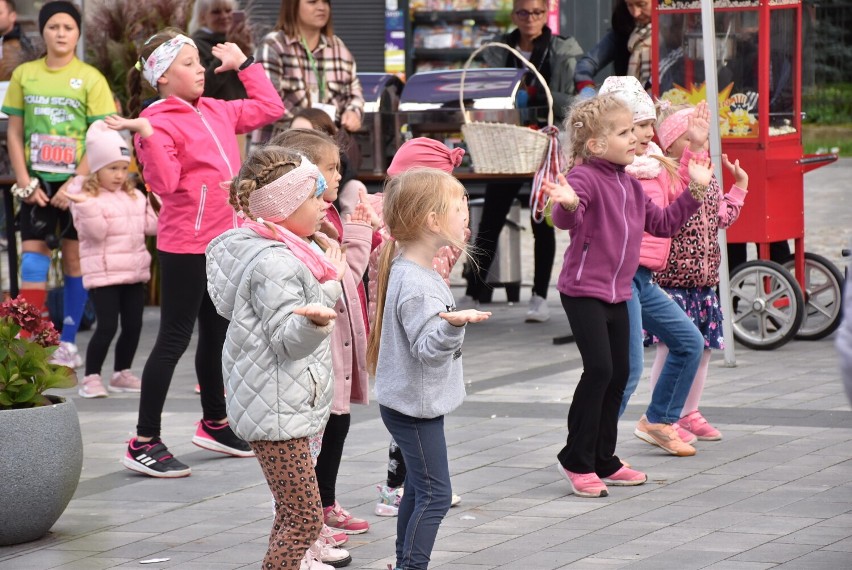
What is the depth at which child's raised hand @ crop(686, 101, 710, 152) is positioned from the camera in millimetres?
6133

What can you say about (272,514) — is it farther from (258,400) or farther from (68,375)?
(258,400)

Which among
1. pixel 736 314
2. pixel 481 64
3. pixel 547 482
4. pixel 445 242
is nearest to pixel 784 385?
pixel 736 314

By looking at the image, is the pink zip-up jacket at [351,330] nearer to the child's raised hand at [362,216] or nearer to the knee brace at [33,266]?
the child's raised hand at [362,216]

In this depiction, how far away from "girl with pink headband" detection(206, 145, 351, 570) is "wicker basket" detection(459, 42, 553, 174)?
467cm

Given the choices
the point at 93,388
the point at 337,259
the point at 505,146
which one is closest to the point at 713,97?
the point at 505,146

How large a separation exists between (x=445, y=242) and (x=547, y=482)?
1846 mm

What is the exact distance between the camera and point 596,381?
18.5 ft

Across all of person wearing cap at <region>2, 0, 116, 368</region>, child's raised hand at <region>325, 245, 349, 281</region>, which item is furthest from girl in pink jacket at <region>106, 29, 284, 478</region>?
person wearing cap at <region>2, 0, 116, 368</region>

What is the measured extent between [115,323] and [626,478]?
11.9 ft

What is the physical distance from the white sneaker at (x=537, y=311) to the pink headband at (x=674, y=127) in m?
4.06

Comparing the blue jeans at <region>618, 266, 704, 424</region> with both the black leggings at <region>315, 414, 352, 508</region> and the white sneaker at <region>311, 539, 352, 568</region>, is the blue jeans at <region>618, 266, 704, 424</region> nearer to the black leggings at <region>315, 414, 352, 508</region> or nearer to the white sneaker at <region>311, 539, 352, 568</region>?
the black leggings at <region>315, 414, 352, 508</region>

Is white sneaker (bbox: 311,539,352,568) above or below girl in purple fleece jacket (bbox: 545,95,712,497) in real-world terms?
below

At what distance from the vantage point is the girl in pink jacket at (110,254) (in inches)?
324

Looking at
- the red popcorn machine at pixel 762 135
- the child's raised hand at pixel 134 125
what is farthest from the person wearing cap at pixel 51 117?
the red popcorn machine at pixel 762 135
